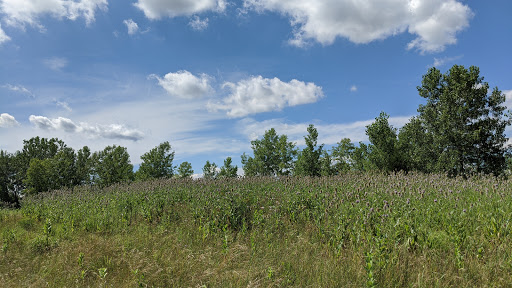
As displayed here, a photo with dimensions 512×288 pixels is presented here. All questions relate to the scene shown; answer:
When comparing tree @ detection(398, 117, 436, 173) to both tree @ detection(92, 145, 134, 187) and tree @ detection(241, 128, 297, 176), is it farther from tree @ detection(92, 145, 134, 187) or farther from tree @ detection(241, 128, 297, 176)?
tree @ detection(92, 145, 134, 187)

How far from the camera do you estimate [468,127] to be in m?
23.5

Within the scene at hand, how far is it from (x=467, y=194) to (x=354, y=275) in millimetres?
5833

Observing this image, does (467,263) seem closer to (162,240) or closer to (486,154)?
(162,240)

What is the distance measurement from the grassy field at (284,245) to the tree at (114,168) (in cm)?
2835

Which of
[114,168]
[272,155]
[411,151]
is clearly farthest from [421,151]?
[114,168]

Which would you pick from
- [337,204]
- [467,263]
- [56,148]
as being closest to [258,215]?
[337,204]

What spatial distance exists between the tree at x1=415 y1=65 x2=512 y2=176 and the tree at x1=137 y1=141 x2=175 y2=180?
94.8ft

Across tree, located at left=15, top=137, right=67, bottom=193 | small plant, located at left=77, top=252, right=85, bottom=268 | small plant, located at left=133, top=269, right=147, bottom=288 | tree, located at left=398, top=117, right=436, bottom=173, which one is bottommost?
small plant, located at left=133, top=269, right=147, bottom=288

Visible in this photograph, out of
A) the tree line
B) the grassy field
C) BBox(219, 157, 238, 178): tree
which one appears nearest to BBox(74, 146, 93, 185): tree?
the tree line

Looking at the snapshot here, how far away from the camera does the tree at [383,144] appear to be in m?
20.4

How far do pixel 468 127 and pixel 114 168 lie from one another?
127 ft

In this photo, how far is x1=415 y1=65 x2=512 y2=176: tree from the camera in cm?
2345

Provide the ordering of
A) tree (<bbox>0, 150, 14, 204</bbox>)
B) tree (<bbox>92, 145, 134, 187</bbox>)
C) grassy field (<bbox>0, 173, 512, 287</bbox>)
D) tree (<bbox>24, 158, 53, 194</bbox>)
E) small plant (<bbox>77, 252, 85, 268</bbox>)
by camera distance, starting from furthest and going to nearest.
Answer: tree (<bbox>0, 150, 14, 204</bbox>)
tree (<bbox>92, 145, 134, 187</bbox>)
tree (<bbox>24, 158, 53, 194</bbox>)
small plant (<bbox>77, 252, 85, 268</bbox>)
grassy field (<bbox>0, 173, 512, 287</bbox>)

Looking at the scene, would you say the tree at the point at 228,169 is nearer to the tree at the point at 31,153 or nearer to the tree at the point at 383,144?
the tree at the point at 383,144
